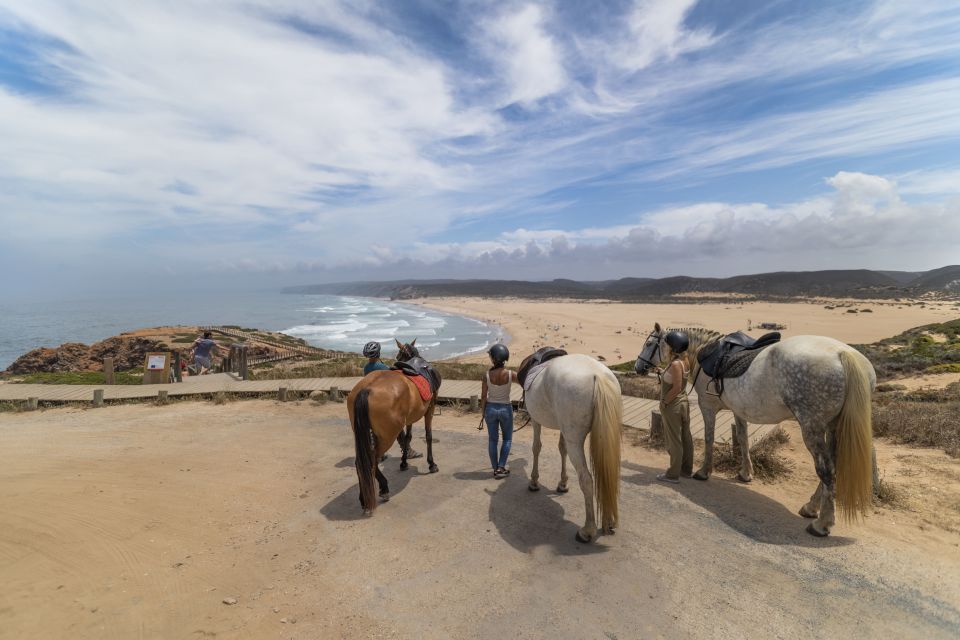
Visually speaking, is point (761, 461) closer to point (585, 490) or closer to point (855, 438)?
point (855, 438)

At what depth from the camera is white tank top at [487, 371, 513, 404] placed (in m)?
6.20

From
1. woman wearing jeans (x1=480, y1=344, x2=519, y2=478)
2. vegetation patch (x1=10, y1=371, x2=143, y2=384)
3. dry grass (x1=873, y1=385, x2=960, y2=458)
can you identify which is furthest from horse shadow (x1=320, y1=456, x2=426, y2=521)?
vegetation patch (x1=10, y1=371, x2=143, y2=384)

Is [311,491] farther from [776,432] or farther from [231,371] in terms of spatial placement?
[231,371]

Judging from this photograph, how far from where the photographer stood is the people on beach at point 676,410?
20.2 feet

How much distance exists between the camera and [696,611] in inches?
144

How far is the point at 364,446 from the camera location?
5344 mm

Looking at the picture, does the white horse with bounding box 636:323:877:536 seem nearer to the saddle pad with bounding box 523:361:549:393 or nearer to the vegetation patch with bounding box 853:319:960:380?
the saddle pad with bounding box 523:361:549:393

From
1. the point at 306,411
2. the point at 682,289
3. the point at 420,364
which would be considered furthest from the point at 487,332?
the point at 682,289

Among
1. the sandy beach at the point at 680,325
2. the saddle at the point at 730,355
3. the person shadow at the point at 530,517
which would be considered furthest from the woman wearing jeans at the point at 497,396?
the sandy beach at the point at 680,325

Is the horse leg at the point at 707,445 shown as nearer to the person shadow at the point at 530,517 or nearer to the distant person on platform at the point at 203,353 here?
the person shadow at the point at 530,517

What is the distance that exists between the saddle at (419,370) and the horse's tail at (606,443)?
2.94 m

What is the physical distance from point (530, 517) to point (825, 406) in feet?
12.3

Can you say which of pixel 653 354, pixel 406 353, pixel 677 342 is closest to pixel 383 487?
pixel 406 353

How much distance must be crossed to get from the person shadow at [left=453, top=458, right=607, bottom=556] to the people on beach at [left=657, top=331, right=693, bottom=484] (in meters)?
1.58
